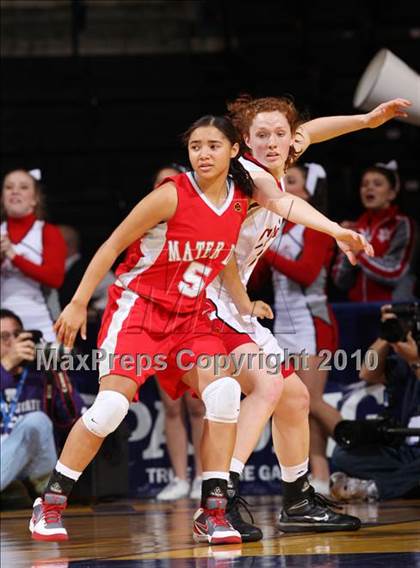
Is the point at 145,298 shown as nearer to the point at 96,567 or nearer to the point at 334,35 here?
the point at 96,567

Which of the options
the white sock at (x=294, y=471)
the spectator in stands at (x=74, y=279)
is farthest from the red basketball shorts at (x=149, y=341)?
the spectator in stands at (x=74, y=279)

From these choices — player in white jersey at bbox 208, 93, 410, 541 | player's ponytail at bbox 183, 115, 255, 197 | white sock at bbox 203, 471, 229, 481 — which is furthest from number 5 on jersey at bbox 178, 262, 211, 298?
white sock at bbox 203, 471, 229, 481

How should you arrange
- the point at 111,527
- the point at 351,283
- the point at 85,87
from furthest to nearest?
the point at 85,87 → the point at 351,283 → the point at 111,527

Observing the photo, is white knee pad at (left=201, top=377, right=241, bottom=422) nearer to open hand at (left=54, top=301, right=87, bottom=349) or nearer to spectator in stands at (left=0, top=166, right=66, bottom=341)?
open hand at (left=54, top=301, right=87, bottom=349)

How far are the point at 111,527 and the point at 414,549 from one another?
1.87m

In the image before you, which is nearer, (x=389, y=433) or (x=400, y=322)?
(x=400, y=322)

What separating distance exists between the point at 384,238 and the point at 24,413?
2399mm

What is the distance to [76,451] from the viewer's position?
479 cm

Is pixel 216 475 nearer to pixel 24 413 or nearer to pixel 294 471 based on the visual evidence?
pixel 294 471

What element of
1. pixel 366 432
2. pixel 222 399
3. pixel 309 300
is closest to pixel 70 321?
pixel 222 399

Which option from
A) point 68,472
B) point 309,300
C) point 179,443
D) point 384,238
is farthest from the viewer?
point 384,238

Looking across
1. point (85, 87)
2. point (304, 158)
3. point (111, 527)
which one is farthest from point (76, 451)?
point (85, 87)

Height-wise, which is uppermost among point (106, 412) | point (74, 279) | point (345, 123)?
point (345, 123)

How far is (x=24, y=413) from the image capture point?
7371 mm
